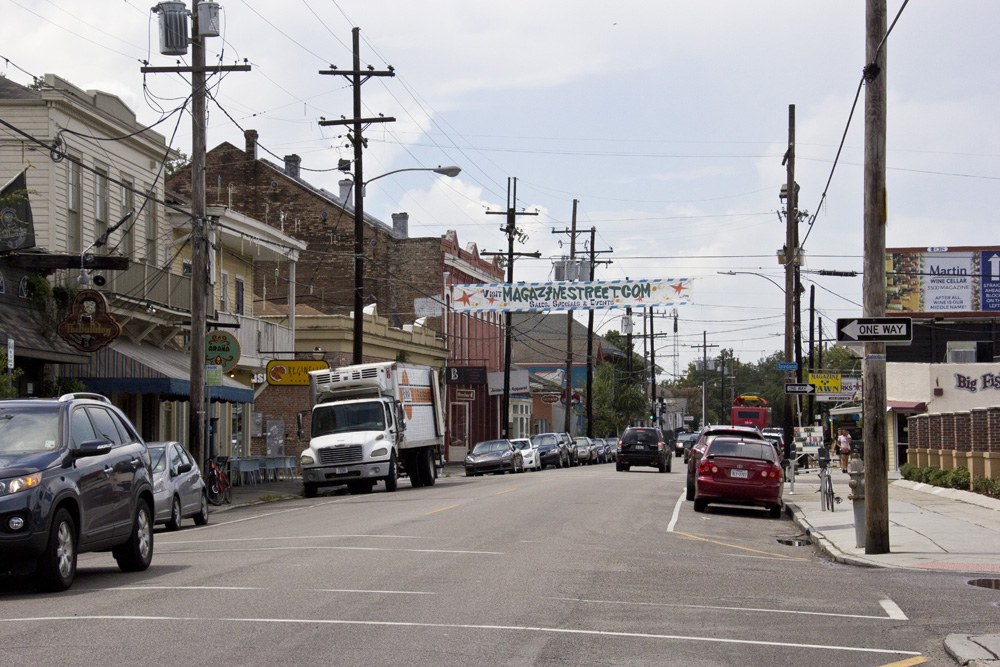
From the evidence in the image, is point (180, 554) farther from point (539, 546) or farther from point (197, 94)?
point (197, 94)

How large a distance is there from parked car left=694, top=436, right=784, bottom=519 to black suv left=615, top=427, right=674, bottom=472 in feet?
74.8

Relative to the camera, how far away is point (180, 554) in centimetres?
1480

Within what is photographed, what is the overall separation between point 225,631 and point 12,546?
2.62 meters

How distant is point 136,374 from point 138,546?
1703cm

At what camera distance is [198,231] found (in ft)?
84.4

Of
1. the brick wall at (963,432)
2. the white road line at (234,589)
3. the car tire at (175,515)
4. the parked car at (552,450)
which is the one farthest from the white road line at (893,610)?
the parked car at (552,450)

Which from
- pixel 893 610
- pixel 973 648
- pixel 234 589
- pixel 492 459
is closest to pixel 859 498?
pixel 893 610

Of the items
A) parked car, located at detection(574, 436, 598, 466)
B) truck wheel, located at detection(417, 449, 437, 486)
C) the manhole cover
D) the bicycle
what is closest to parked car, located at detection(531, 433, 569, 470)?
parked car, located at detection(574, 436, 598, 466)

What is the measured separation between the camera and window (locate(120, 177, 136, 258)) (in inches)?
1221

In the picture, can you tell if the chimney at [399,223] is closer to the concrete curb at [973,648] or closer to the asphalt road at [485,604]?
the asphalt road at [485,604]

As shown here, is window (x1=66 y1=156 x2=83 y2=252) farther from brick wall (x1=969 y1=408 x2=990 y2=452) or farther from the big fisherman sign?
brick wall (x1=969 y1=408 x2=990 y2=452)

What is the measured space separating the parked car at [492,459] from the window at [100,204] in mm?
18679

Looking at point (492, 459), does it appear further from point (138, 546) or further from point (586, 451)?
point (138, 546)

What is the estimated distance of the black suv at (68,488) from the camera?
10219 mm
